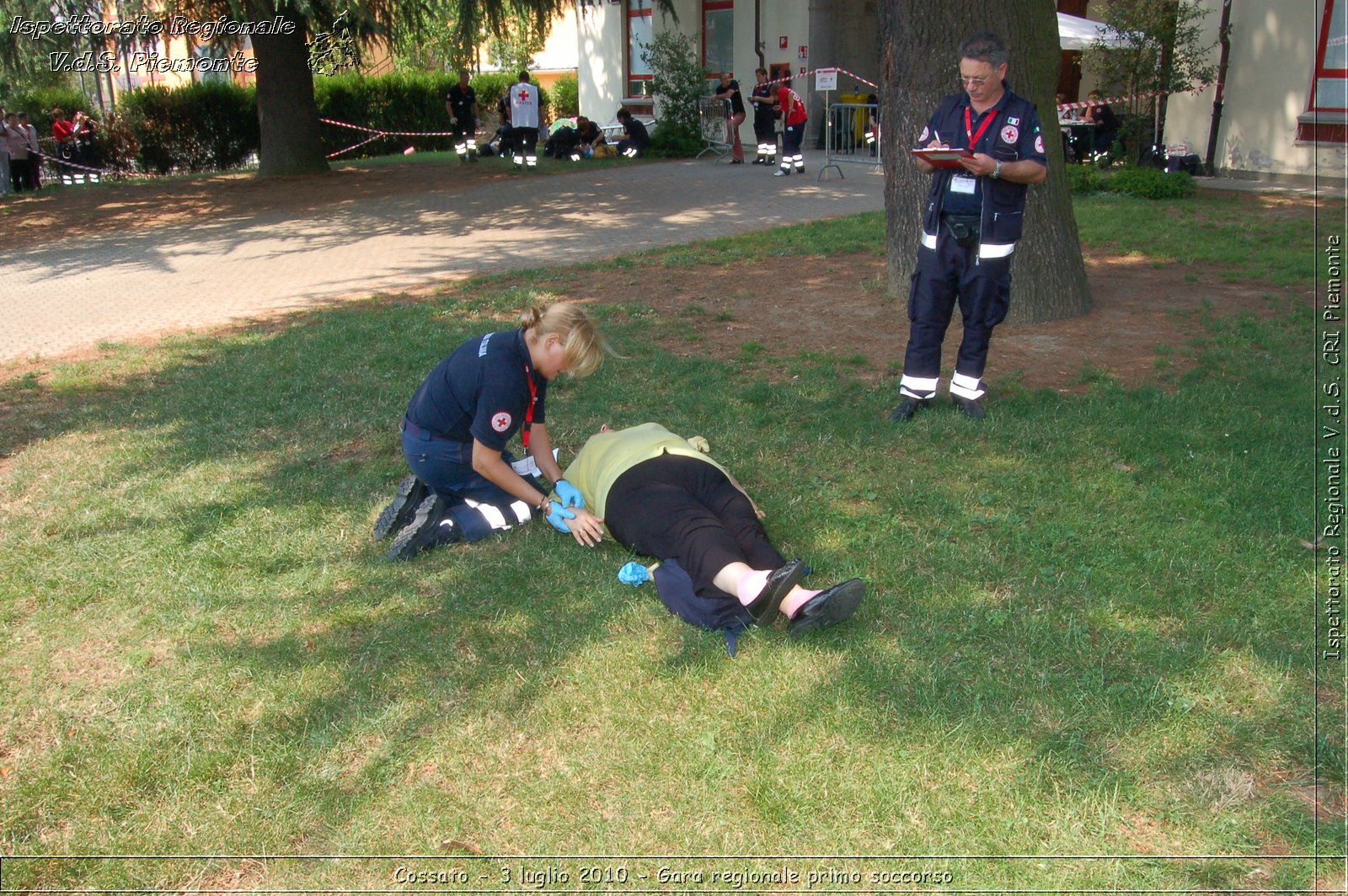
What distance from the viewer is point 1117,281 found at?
8859 mm

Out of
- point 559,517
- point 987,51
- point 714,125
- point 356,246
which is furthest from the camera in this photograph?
point 714,125

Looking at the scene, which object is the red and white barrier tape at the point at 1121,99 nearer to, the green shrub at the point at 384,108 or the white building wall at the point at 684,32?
the white building wall at the point at 684,32

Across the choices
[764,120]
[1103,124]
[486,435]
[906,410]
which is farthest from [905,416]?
[764,120]

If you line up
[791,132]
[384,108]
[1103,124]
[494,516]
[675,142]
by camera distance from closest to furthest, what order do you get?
[494,516] → [1103,124] → [791,132] → [675,142] → [384,108]

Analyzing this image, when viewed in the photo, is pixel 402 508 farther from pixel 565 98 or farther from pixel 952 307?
pixel 565 98

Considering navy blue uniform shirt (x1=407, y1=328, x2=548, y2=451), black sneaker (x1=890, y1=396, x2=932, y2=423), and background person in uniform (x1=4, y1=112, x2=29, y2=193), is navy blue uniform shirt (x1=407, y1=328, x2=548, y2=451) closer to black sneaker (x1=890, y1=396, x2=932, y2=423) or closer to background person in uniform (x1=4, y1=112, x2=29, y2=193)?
black sneaker (x1=890, y1=396, x2=932, y2=423)

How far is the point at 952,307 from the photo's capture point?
225 inches

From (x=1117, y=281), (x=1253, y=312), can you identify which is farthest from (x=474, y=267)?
(x=1253, y=312)

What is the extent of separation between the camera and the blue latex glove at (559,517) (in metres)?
4.29

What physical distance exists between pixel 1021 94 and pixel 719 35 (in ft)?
65.6

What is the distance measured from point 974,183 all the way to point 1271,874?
3794 mm

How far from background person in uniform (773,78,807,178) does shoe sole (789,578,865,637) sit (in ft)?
49.8

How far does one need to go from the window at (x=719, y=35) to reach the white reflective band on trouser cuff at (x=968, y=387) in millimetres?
21367

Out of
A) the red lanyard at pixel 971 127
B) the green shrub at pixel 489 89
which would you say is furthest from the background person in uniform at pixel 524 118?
the red lanyard at pixel 971 127
